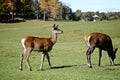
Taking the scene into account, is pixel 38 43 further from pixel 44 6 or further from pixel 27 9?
pixel 44 6

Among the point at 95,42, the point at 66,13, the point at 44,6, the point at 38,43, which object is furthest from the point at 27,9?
the point at 38,43

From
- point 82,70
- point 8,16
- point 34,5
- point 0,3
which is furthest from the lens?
point 34,5

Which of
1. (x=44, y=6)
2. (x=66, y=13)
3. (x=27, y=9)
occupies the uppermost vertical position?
(x=44, y=6)

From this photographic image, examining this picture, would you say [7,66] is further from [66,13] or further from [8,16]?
[66,13]

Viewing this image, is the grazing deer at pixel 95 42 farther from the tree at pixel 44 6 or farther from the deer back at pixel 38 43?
the tree at pixel 44 6

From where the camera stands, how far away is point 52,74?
15.5 meters

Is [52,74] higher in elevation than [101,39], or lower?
lower

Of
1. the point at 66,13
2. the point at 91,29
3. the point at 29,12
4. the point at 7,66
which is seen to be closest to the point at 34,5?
the point at 29,12

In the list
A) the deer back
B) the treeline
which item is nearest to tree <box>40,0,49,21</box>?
the treeline

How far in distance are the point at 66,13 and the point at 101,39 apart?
155 metres

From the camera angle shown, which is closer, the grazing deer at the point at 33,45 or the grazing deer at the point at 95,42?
the grazing deer at the point at 33,45

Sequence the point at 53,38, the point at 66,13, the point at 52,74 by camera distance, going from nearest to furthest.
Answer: the point at 52,74 < the point at 53,38 < the point at 66,13

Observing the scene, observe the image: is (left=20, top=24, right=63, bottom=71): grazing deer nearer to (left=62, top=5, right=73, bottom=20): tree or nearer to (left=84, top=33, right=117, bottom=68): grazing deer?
(left=84, top=33, right=117, bottom=68): grazing deer

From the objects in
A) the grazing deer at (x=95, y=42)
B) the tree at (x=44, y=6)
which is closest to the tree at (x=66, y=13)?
the tree at (x=44, y=6)
